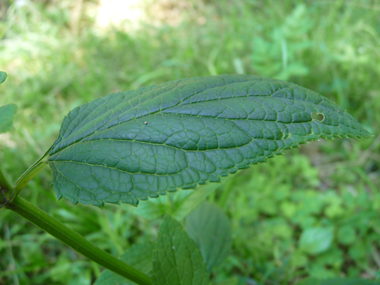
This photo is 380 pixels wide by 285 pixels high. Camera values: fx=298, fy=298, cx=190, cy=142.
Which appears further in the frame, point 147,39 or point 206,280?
point 147,39

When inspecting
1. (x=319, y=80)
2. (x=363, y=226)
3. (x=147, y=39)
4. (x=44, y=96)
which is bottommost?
(x=363, y=226)


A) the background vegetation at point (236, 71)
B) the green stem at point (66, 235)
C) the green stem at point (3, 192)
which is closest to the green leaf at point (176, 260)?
the green stem at point (66, 235)

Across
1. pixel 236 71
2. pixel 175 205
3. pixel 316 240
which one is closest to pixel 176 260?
pixel 175 205

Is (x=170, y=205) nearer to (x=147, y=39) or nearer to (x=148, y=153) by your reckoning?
(x=148, y=153)

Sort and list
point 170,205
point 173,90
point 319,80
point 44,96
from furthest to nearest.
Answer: point 44,96 → point 319,80 → point 170,205 → point 173,90

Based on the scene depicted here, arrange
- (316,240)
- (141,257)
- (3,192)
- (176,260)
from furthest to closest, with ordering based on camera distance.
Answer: (316,240), (141,257), (176,260), (3,192)

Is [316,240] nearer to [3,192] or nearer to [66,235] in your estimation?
[66,235]

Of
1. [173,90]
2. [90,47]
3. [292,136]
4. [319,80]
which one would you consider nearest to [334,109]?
[292,136]
